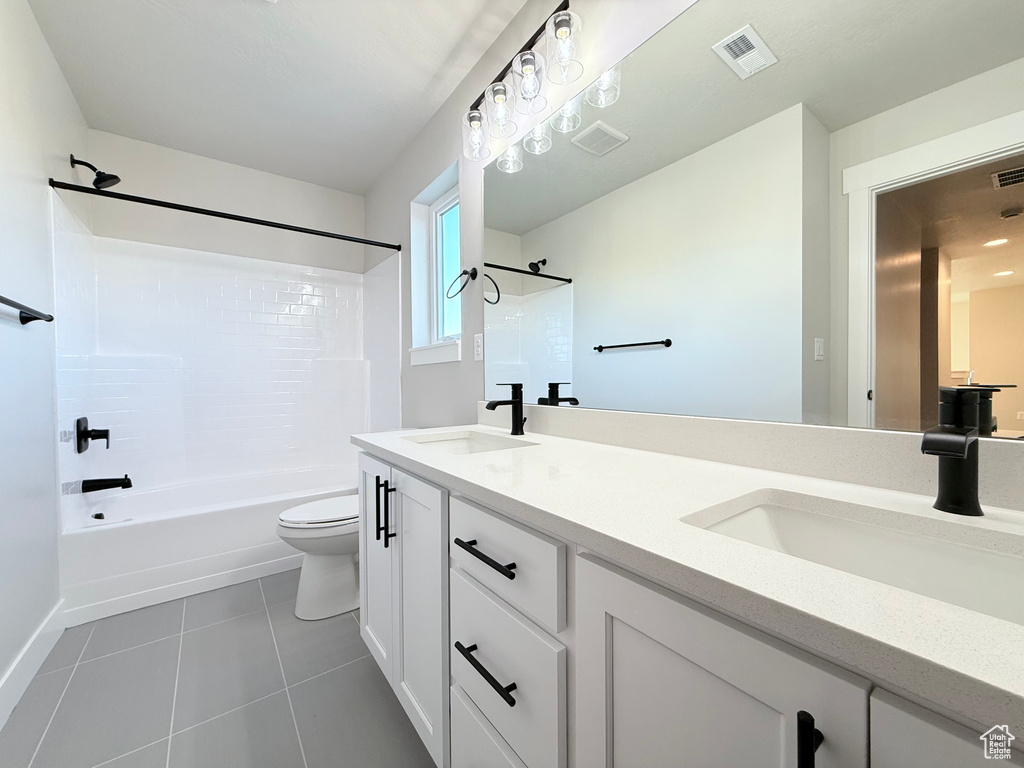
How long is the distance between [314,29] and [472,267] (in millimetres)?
1116

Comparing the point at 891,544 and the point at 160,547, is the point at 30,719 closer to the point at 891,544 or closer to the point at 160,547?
the point at 160,547

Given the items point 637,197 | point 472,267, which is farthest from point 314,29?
point 637,197

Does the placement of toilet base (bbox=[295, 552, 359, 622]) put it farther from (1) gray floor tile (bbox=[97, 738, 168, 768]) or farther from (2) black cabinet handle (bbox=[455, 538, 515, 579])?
(2) black cabinet handle (bbox=[455, 538, 515, 579])

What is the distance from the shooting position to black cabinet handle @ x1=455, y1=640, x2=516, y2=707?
28.5 inches

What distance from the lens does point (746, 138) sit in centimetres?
96

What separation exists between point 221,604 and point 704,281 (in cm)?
248

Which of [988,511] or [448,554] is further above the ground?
[988,511]

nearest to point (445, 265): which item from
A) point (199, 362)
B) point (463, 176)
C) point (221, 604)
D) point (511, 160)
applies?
point (463, 176)

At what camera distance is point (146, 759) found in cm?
116

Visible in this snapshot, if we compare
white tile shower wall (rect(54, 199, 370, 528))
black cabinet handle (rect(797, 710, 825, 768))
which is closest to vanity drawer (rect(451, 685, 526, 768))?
black cabinet handle (rect(797, 710, 825, 768))

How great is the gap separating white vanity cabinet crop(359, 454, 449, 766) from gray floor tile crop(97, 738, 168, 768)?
580 millimetres

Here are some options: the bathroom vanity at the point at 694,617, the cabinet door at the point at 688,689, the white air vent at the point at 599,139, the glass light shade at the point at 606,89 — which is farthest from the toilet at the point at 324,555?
the glass light shade at the point at 606,89

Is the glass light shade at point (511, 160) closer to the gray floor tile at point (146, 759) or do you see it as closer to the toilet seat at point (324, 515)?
the toilet seat at point (324, 515)

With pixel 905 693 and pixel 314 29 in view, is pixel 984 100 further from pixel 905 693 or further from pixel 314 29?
pixel 314 29
